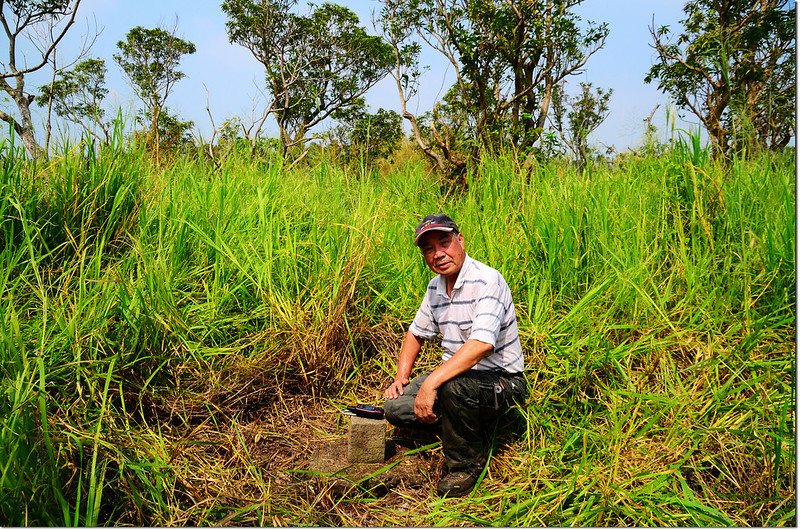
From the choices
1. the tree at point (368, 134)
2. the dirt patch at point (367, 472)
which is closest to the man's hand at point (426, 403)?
the dirt patch at point (367, 472)

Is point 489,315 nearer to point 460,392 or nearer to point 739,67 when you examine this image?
point 460,392

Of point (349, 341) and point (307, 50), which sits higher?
point (307, 50)

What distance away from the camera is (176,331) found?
105 inches

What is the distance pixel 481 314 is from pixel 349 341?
3.55 ft

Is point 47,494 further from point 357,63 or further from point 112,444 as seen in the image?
point 357,63

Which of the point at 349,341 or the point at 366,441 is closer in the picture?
the point at 366,441

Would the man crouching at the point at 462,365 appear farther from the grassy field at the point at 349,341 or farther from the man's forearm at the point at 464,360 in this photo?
the grassy field at the point at 349,341

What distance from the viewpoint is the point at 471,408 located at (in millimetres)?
2318

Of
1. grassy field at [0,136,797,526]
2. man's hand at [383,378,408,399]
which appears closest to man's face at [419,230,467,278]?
man's hand at [383,378,408,399]

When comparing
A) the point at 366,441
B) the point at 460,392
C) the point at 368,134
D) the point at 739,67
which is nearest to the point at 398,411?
the point at 366,441

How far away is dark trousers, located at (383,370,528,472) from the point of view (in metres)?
2.32

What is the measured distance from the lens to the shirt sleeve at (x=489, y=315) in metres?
2.27

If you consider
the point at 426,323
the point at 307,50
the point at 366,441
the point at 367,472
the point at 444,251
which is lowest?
the point at 367,472

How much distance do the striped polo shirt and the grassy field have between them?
34cm
